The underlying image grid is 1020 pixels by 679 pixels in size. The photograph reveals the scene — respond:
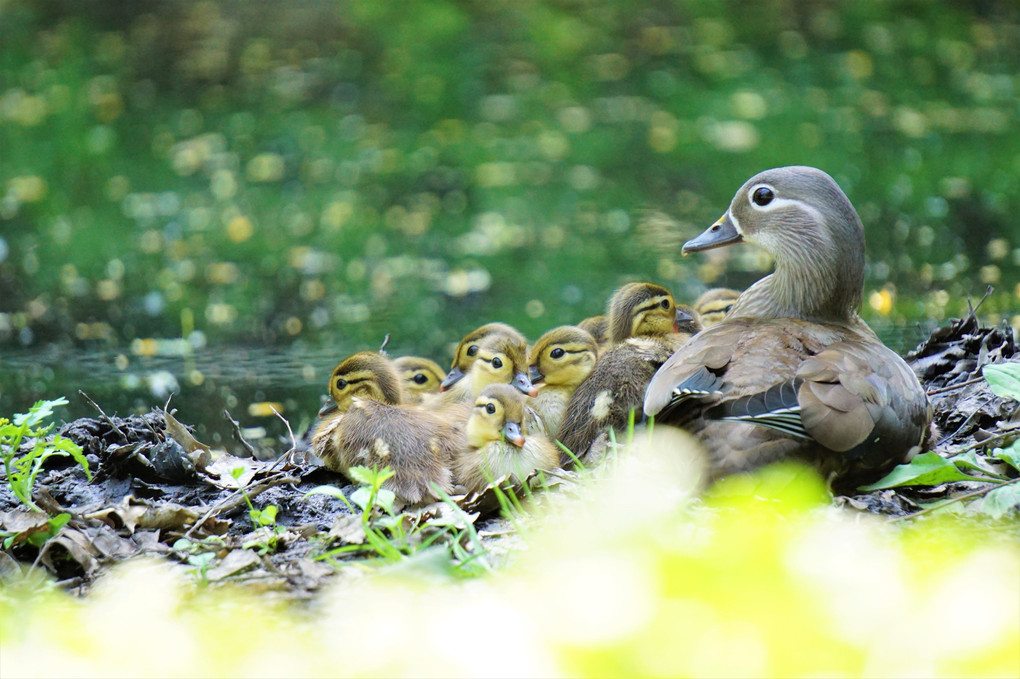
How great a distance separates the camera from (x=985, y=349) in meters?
6.32

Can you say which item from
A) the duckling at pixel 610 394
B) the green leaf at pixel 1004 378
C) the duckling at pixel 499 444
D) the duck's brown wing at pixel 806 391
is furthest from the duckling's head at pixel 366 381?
the green leaf at pixel 1004 378

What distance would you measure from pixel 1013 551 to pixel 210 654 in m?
2.45

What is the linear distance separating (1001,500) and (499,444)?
2.03 meters

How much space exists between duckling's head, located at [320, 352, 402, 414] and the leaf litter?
0.38 meters

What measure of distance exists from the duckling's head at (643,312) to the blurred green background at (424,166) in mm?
2146

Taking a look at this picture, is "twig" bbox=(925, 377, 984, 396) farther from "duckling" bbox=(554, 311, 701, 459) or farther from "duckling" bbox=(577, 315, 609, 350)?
"duckling" bbox=(577, 315, 609, 350)

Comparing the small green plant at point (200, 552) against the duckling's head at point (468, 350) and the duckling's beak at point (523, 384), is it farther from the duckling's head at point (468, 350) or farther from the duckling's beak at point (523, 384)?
the duckling's head at point (468, 350)

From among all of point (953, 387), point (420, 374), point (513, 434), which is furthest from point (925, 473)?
point (420, 374)

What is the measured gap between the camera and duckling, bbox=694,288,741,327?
678 centimetres

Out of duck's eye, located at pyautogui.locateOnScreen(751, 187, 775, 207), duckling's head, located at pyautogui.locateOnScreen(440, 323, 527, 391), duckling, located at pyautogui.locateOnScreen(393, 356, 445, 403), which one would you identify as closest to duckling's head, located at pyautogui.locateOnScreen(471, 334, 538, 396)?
duckling's head, located at pyautogui.locateOnScreen(440, 323, 527, 391)

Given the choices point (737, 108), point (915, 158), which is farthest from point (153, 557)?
point (737, 108)

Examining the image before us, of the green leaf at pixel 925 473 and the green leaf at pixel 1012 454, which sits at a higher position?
the green leaf at pixel 1012 454

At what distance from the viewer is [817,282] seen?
531 centimetres

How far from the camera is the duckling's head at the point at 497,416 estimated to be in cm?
506
